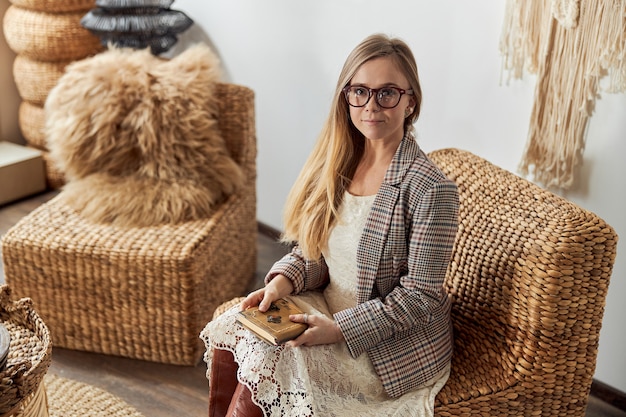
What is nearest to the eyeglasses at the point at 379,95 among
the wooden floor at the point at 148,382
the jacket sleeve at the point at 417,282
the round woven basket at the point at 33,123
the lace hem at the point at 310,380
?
the jacket sleeve at the point at 417,282

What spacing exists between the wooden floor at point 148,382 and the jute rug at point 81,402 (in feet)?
0.10

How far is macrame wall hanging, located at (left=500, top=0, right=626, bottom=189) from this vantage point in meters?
1.82

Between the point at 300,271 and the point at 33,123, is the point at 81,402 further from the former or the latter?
the point at 33,123

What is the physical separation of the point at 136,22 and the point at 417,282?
1.84 meters

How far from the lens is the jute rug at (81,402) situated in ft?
6.84

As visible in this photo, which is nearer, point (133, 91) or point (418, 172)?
point (418, 172)

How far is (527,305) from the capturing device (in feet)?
4.95

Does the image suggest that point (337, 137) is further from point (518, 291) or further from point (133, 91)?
point (133, 91)

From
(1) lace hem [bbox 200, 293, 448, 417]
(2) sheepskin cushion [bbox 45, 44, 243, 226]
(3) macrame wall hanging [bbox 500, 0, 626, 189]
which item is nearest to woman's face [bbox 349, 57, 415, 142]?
(1) lace hem [bbox 200, 293, 448, 417]

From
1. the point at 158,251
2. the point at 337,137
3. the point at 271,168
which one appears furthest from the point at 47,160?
the point at 337,137

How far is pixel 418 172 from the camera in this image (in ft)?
4.86

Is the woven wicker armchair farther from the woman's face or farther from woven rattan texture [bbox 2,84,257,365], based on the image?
woven rattan texture [bbox 2,84,257,365]

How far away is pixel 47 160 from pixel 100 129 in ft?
4.11

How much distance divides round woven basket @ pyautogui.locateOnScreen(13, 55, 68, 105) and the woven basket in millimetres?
1791
